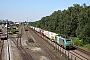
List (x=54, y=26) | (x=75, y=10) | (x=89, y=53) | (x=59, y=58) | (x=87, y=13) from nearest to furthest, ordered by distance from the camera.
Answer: (x=59, y=58), (x=89, y=53), (x=87, y=13), (x=75, y=10), (x=54, y=26)

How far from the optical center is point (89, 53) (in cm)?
3797

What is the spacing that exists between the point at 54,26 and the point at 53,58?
7298 centimetres

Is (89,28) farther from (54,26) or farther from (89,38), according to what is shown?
(54,26)

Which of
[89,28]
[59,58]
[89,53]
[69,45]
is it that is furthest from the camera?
[89,28]

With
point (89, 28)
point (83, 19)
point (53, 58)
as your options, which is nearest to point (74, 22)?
point (83, 19)

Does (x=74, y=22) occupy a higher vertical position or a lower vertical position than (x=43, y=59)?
higher

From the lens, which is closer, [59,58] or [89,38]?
[59,58]

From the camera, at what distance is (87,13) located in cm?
5972

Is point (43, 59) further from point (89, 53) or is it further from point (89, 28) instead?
point (89, 28)

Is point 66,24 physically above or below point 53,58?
above

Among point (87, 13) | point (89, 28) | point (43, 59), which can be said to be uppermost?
point (87, 13)

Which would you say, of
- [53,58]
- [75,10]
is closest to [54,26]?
[75,10]

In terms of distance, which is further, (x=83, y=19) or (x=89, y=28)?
(x=83, y=19)

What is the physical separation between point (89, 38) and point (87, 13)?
34.8 feet
